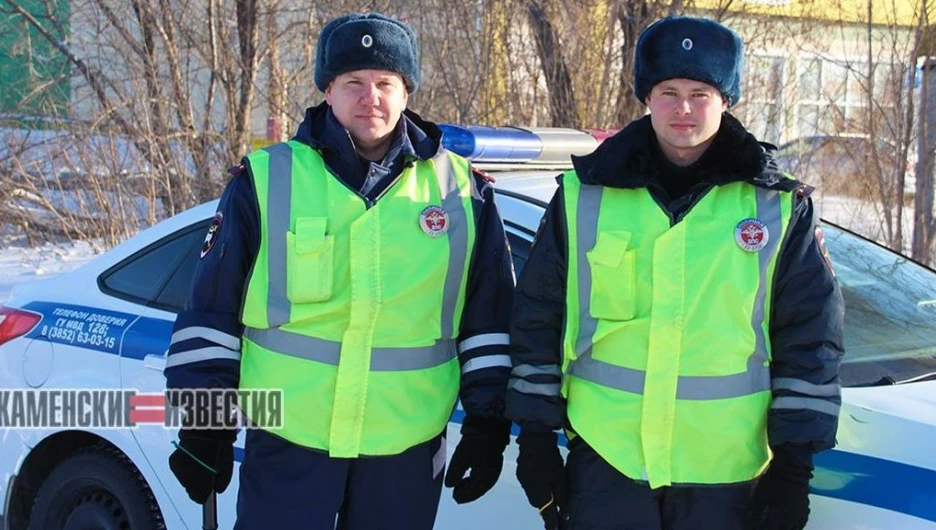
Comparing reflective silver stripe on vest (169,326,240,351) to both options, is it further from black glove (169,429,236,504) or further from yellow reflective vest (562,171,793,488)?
yellow reflective vest (562,171,793,488)

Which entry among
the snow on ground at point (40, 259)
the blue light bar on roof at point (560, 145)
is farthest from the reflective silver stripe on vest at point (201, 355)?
the snow on ground at point (40, 259)

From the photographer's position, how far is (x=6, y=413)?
3600 millimetres

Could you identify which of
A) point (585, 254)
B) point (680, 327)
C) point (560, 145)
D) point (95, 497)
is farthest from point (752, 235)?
point (95, 497)

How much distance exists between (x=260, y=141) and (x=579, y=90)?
297cm

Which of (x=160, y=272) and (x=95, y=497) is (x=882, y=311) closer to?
(x=160, y=272)

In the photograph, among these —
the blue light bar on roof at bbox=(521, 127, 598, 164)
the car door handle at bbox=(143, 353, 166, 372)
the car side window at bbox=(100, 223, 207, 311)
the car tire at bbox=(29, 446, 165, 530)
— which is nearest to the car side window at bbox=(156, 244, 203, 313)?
the car side window at bbox=(100, 223, 207, 311)

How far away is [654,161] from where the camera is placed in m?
2.31

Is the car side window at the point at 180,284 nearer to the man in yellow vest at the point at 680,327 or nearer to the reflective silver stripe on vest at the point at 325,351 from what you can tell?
the reflective silver stripe on vest at the point at 325,351

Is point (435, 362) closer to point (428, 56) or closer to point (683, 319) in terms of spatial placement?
point (683, 319)

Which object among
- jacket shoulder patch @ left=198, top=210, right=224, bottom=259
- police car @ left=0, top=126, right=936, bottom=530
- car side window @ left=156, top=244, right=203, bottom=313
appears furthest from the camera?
car side window @ left=156, top=244, right=203, bottom=313

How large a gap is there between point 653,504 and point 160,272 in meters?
1.95

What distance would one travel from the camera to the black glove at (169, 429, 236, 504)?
2.42m

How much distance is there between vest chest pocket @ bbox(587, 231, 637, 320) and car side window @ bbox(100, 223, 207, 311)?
163 cm

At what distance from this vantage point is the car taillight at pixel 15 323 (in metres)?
3.65
